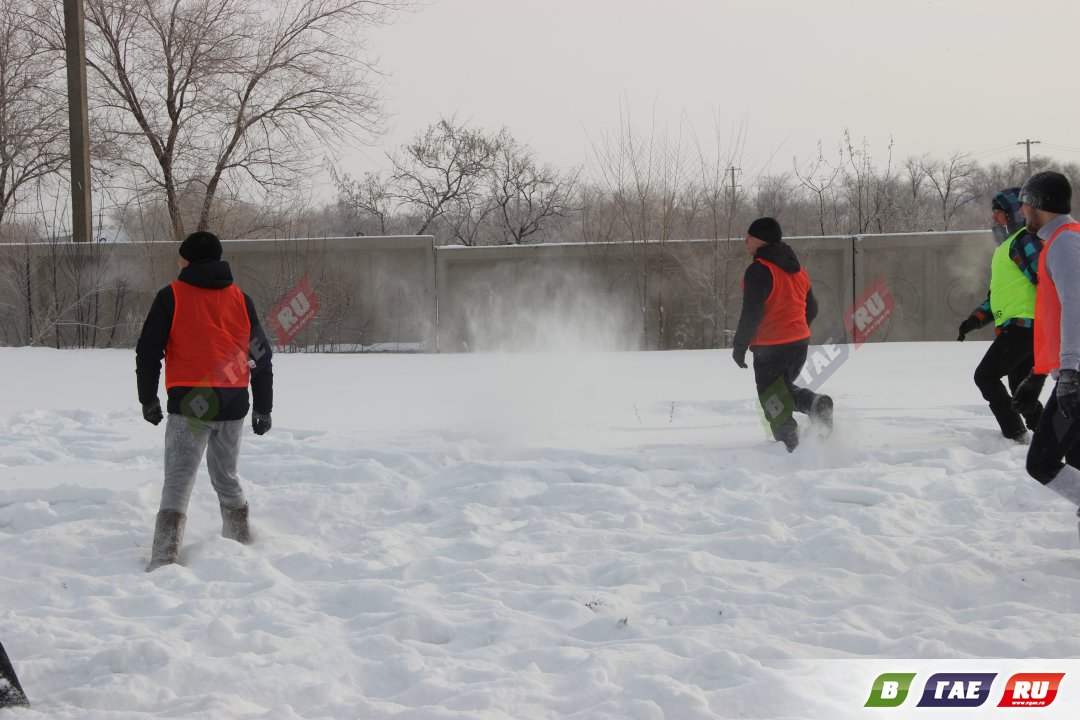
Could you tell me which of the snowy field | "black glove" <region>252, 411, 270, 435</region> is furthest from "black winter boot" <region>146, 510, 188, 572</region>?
"black glove" <region>252, 411, 270, 435</region>

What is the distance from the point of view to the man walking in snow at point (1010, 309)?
602 cm

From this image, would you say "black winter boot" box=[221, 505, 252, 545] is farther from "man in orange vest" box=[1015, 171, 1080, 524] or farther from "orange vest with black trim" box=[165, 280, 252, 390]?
"man in orange vest" box=[1015, 171, 1080, 524]

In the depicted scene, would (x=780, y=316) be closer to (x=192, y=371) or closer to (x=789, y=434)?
(x=789, y=434)

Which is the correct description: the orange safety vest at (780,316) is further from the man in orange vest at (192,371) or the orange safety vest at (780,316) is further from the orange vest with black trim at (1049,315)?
the man in orange vest at (192,371)

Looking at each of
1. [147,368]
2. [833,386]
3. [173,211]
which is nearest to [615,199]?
[833,386]

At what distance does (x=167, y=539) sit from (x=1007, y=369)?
16.9ft

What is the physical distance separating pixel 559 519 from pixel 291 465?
2.12 m

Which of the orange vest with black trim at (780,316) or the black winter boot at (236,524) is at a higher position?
the orange vest with black trim at (780,316)

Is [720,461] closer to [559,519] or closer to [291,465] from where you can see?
[559,519]

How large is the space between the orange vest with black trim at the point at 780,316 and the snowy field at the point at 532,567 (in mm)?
729

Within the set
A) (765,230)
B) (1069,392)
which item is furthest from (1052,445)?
(765,230)

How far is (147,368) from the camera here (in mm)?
4629

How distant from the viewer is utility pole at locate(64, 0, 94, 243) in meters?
15.6
